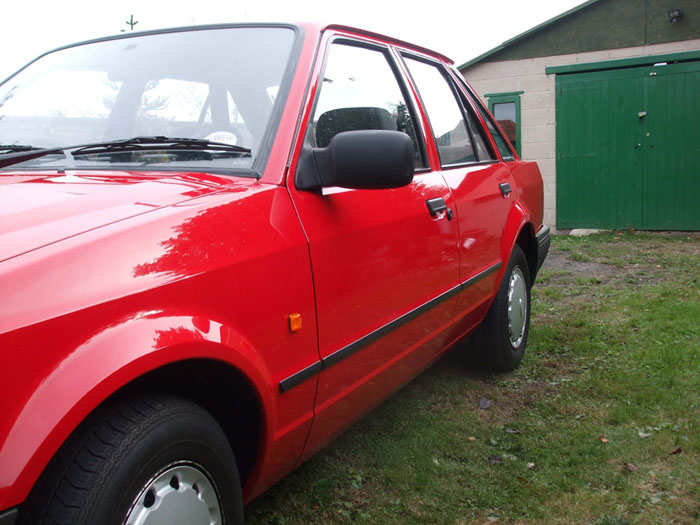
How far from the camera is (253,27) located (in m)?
2.50

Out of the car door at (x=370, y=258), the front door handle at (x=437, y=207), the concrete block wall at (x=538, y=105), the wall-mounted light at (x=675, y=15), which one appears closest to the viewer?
the car door at (x=370, y=258)

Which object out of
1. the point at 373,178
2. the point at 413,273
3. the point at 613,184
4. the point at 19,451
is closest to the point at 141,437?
the point at 19,451

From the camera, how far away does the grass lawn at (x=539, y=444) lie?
262 centimetres

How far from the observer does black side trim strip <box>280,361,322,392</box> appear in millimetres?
1965

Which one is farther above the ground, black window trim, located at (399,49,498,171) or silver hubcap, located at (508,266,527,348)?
black window trim, located at (399,49,498,171)

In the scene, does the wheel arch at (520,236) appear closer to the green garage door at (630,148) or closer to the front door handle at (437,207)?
the front door handle at (437,207)

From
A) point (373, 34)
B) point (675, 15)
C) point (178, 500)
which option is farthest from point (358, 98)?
point (675, 15)

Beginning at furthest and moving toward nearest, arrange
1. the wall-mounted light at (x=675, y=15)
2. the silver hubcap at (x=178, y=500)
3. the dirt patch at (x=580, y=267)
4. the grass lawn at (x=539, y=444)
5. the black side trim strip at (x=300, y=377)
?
the wall-mounted light at (x=675, y=15), the dirt patch at (x=580, y=267), the grass lawn at (x=539, y=444), the black side trim strip at (x=300, y=377), the silver hubcap at (x=178, y=500)

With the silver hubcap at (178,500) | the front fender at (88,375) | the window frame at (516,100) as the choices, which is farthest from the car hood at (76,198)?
the window frame at (516,100)

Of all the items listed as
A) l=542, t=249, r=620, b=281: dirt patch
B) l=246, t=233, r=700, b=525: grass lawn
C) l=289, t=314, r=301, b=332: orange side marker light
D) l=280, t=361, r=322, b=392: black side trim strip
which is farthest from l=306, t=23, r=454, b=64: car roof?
l=542, t=249, r=620, b=281: dirt patch

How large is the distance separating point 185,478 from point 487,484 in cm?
157

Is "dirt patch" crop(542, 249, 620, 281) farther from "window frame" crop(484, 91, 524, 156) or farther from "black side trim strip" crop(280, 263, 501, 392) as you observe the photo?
"black side trim strip" crop(280, 263, 501, 392)

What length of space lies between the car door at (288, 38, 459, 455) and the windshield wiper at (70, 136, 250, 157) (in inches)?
11.6

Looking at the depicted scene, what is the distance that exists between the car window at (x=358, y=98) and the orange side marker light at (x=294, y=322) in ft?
2.03
